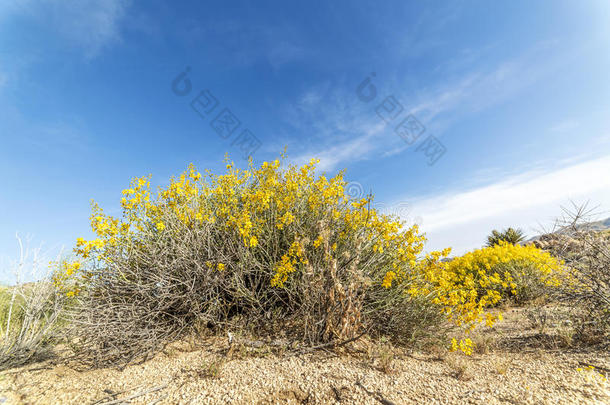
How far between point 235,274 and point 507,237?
1160cm

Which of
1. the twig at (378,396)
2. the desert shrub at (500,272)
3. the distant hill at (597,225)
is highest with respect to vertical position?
the distant hill at (597,225)

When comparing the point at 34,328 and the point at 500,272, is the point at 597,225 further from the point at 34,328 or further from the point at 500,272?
the point at 34,328

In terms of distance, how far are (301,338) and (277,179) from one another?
87.3 inches

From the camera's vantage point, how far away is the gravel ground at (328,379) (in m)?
2.18

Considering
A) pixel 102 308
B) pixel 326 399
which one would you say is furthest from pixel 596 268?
pixel 102 308

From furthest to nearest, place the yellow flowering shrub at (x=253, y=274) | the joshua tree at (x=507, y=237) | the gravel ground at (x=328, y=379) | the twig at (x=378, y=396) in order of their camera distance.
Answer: the joshua tree at (x=507, y=237) → the yellow flowering shrub at (x=253, y=274) → the gravel ground at (x=328, y=379) → the twig at (x=378, y=396)

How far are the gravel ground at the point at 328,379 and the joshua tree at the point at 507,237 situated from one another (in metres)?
9.25

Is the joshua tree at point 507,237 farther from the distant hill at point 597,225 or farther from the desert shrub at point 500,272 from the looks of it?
the distant hill at point 597,225

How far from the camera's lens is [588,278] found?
3230 mm

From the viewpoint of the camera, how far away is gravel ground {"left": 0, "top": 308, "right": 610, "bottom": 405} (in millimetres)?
2182

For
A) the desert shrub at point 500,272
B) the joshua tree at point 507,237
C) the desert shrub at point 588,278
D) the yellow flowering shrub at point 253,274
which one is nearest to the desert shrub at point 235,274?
the yellow flowering shrub at point 253,274

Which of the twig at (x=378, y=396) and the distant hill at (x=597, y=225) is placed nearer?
the twig at (x=378, y=396)

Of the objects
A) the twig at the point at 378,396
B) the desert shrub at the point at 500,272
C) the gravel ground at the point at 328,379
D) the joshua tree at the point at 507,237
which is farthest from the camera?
the joshua tree at the point at 507,237

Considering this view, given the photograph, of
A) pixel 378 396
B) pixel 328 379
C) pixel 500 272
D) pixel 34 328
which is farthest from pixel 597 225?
pixel 34 328
